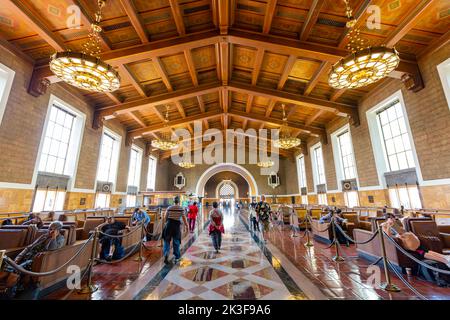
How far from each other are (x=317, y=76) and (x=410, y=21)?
2792 mm

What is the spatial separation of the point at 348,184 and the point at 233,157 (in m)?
11.7

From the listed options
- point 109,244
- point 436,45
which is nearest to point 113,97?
point 109,244

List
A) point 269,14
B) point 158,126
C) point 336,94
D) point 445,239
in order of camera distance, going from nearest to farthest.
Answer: point 445,239 < point 269,14 < point 336,94 < point 158,126

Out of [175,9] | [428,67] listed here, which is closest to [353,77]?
[428,67]

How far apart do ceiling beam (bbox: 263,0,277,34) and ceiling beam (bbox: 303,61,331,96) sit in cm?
255

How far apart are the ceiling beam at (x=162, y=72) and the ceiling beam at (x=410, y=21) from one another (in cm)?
743

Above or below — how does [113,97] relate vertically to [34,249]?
above

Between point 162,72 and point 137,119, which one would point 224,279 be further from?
point 137,119

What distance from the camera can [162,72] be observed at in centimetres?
734

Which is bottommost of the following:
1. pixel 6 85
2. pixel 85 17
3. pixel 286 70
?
pixel 6 85

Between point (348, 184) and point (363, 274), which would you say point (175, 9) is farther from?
point (348, 184)

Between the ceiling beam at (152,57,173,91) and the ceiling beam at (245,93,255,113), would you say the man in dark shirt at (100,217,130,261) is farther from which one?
the ceiling beam at (245,93,255,113)

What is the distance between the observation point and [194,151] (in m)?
19.5

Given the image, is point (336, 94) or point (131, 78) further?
point (336, 94)
